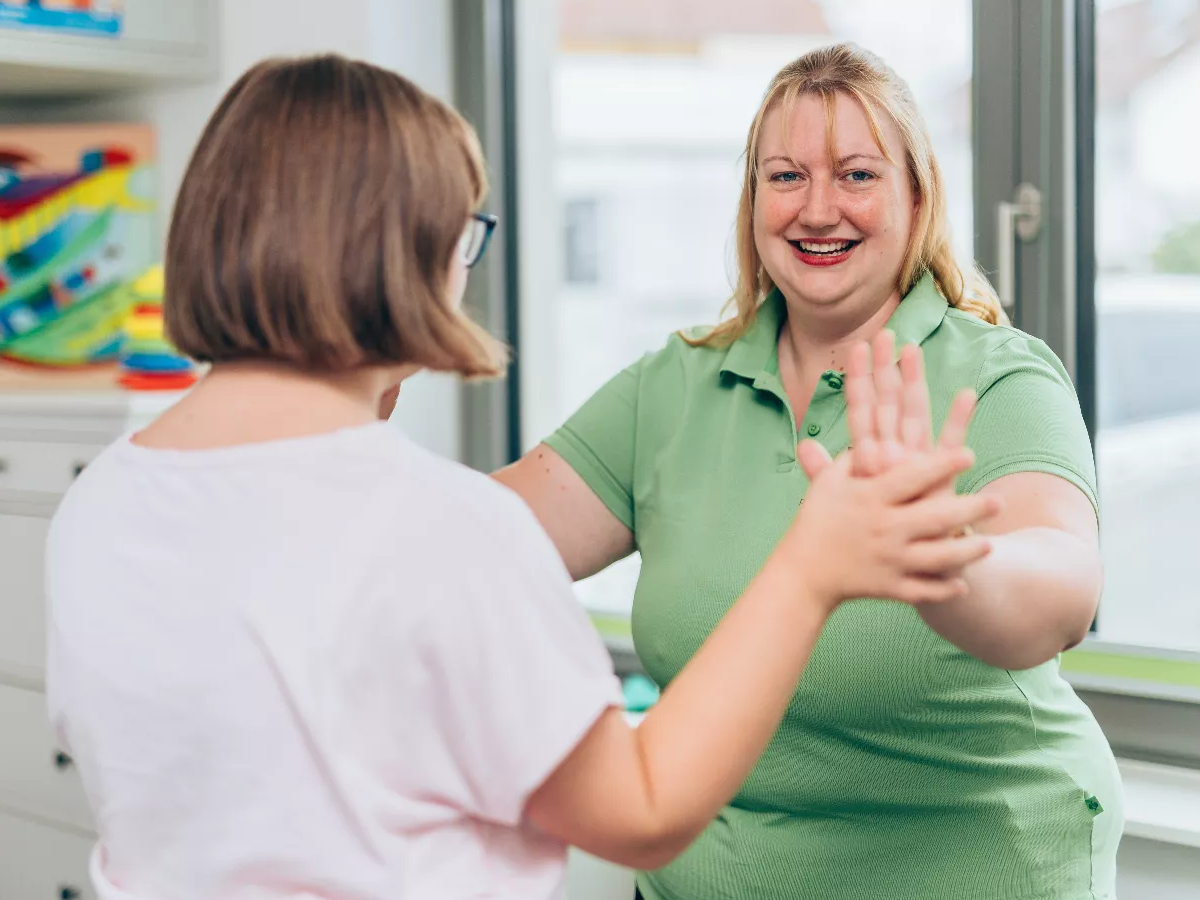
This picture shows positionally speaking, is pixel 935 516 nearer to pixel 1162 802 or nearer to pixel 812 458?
pixel 812 458

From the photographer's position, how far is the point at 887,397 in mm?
846

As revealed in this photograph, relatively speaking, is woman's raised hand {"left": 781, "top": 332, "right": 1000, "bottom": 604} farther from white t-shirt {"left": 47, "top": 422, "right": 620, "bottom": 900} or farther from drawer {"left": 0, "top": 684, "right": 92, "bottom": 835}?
drawer {"left": 0, "top": 684, "right": 92, "bottom": 835}

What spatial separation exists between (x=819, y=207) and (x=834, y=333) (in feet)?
0.44

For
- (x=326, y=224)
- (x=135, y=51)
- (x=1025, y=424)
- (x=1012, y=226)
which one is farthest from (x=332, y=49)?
(x=326, y=224)

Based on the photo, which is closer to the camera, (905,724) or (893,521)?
(893,521)

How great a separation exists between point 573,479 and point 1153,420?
93 centimetres

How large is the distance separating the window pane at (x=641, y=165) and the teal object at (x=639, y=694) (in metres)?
0.24

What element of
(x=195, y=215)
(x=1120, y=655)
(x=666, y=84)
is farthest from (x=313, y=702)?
(x=666, y=84)

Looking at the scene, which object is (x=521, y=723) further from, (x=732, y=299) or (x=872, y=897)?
(x=732, y=299)

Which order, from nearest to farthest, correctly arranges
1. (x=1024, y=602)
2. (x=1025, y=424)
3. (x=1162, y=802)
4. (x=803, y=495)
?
(x=1024, y=602) → (x=1025, y=424) → (x=803, y=495) → (x=1162, y=802)

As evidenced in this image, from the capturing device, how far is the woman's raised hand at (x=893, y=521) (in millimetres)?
791

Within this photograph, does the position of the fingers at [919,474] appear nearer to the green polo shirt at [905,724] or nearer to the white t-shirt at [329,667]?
the white t-shirt at [329,667]

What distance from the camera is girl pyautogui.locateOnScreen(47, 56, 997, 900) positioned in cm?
70

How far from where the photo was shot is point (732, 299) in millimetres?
1528
